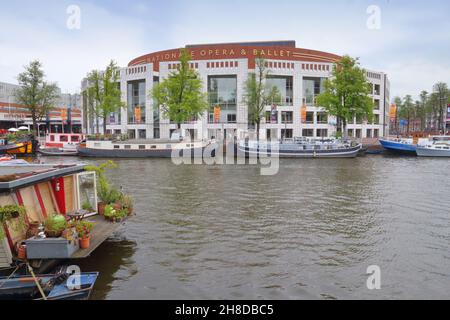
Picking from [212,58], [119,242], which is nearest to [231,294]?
[119,242]

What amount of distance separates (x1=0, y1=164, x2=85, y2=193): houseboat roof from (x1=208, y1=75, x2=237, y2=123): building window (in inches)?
2524

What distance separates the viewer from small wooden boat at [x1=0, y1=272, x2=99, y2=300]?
33.3 feet

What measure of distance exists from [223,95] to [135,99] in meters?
18.7

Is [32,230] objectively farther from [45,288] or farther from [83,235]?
[45,288]

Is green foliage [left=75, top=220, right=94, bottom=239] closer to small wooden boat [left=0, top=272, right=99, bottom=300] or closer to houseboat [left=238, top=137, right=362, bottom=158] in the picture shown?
small wooden boat [left=0, top=272, right=99, bottom=300]

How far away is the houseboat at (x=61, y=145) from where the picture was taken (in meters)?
56.7

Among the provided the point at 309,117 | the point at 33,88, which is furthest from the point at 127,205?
the point at 309,117

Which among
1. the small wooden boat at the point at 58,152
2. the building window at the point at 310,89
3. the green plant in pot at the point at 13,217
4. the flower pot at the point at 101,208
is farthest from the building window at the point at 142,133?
the green plant in pot at the point at 13,217

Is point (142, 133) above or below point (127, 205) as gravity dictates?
above

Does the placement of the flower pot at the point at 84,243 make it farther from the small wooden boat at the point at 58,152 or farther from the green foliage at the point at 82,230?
the small wooden boat at the point at 58,152

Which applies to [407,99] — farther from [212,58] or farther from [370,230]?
[370,230]

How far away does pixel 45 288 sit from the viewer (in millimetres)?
10352
